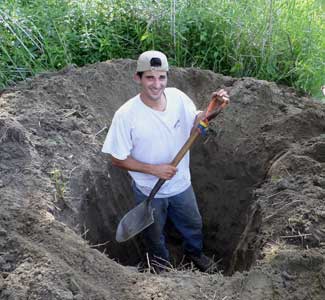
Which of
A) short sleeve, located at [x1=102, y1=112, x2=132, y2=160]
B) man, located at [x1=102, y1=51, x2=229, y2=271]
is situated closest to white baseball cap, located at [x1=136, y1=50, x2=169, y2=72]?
man, located at [x1=102, y1=51, x2=229, y2=271]

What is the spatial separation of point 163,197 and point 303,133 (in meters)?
1.30

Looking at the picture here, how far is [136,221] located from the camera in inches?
149

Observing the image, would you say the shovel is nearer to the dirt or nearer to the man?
the man

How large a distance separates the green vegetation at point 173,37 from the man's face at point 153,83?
6.54ft

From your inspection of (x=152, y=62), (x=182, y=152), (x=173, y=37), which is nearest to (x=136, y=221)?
(x=182, y=152)

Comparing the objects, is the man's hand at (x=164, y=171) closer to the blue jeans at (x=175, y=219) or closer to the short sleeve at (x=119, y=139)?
the short sleeve at (x=119, y=139)

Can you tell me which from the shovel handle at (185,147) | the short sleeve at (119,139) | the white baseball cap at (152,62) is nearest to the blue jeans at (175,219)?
the shovel handle at (185,147)

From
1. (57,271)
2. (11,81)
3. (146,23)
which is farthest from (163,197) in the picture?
(146,23)

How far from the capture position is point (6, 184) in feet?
11.3

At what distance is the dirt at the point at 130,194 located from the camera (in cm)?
272

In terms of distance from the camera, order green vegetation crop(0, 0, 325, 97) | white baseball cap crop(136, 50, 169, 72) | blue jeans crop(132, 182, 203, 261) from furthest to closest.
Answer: green vegetation crop(0, 0, 325, 97)
blue jeans crop(132, 182, 203, 261)
white baseball cap crop(136, 50, 169, 72)

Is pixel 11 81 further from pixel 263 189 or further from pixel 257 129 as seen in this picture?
pixel 263 189

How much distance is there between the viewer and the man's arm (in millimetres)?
3586

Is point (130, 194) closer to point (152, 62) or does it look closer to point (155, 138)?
point (155, 138)
